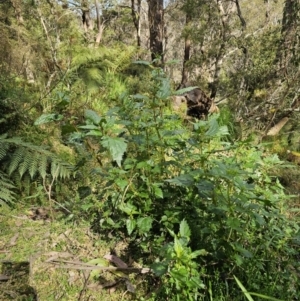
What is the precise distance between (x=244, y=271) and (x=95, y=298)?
0.81 metres

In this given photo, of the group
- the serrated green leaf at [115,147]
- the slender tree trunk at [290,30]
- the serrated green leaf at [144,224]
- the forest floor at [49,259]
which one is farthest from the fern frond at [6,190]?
the slender tree trunk at [290,30]

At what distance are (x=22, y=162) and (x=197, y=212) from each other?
1404 millimetres

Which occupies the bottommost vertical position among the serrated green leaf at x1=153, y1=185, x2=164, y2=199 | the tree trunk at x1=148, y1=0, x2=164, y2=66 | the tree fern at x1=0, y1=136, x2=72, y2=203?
the serrated green leaf at x1=153, y1=185, x2=164, y2=199

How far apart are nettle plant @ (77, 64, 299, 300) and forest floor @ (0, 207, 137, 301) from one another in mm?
239

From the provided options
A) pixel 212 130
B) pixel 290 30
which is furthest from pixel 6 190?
pixel 290 30

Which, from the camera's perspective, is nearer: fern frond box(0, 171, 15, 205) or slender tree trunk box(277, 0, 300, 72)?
fern frond box(0, 171, 15, 205)

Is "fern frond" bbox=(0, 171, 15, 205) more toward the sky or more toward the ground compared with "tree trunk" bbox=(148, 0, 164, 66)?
more toward the ground

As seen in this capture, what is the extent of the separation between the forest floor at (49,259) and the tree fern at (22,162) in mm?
187

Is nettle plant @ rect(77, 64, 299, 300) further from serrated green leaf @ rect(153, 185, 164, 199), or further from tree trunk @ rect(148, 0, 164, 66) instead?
tree trunk @ rect(148, 0, 164, 66)

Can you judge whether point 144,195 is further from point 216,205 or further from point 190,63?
point 190,63

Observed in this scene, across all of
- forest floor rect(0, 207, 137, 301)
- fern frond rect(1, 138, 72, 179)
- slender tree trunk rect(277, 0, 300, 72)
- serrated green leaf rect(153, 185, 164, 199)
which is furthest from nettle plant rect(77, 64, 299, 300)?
slender tree trunk rect(277, 0, 300, 72)

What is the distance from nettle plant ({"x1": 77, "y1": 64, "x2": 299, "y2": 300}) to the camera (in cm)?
143

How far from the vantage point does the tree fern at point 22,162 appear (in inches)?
91.8

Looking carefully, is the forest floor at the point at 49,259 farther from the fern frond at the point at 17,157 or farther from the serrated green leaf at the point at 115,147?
the serrated green leaf at the point at 115,147
